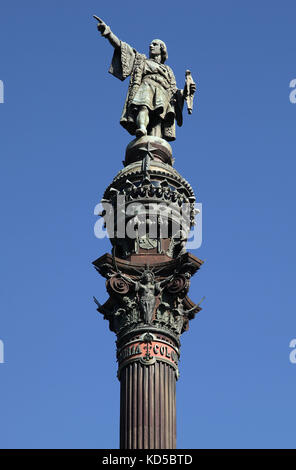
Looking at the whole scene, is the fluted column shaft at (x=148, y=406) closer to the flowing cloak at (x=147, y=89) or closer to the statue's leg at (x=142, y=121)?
the statue's leg at (x=142, y=121)

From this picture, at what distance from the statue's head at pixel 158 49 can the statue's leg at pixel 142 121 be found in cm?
300

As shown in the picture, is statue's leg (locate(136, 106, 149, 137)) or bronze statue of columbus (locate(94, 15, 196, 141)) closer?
statue's leg (locate(136, 106, 149, 137))

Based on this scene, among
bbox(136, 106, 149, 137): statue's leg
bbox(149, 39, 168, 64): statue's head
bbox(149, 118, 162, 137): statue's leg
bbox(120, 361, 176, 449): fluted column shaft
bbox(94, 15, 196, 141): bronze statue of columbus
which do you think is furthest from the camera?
bbox(149, 39, 168, 64): statue's head

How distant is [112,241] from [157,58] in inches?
339

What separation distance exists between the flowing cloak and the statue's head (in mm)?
451

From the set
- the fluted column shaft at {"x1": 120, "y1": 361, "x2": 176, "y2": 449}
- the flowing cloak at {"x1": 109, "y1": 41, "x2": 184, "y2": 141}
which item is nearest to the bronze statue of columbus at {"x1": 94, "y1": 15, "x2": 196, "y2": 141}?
the flowing cloak at {"x1": 109, "y1": 41, "x2": 184, "y2": 141}

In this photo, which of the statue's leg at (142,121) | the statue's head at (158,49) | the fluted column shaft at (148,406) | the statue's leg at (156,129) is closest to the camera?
the fluted column shaft at (148,406)

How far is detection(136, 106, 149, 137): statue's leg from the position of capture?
39156 mm

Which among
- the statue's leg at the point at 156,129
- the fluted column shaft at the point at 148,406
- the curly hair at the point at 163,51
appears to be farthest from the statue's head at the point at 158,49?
the fluted column shaft at the point at 148,406

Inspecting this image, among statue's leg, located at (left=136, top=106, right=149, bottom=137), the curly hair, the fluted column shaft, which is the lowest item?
the fluted column shaft

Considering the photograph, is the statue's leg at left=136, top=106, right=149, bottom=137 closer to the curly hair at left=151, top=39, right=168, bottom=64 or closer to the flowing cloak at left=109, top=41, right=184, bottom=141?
the flowing cloak at left=109, top=41, right=184, bottom=141

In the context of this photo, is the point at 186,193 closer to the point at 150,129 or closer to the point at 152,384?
the point at 150,129

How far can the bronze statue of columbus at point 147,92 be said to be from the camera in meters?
39.9
